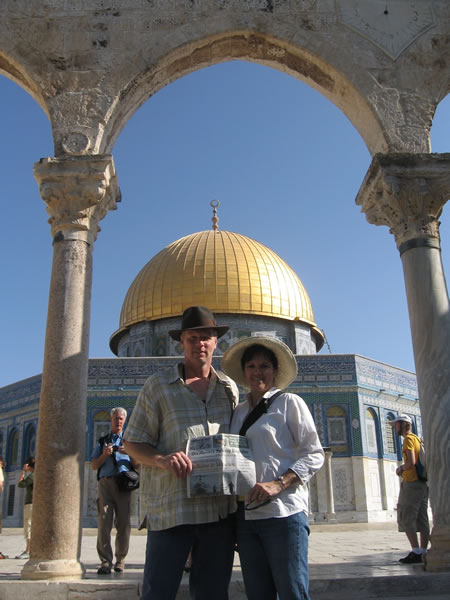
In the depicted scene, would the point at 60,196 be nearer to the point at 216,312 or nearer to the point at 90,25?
the point at 90,25

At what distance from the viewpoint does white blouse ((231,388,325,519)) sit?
249 cm

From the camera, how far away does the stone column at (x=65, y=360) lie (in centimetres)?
435

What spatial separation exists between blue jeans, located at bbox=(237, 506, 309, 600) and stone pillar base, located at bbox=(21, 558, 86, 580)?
223 centimetres

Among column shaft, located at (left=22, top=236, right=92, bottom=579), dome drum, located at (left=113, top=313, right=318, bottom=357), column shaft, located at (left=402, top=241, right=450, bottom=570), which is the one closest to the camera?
column shaft, located at (left=22, top=236, right=92, bottom=579)

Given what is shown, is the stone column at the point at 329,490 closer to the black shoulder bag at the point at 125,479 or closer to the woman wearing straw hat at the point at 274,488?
the black shoulder bag at the point at 125,479

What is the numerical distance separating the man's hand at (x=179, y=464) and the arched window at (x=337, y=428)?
61.9ft

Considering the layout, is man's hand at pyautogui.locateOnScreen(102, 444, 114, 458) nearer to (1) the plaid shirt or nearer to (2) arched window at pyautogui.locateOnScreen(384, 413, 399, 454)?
(1) the plaid shirt

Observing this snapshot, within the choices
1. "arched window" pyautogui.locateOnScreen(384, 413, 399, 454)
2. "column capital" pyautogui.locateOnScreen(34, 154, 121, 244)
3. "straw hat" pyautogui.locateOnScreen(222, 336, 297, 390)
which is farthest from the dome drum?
"straw hat" pyautogui.locateOnScreen(222, 336, 297, 390)

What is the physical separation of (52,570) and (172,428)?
87.7 inches

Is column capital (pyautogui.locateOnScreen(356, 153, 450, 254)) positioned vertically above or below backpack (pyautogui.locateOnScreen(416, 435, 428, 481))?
above

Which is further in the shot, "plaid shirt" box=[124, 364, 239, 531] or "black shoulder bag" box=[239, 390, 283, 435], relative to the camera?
"black shoulder bag" box=[239, 390, 283, 435]

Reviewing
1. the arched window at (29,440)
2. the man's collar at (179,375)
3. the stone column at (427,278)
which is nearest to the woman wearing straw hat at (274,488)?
the man's collar at (179,375)

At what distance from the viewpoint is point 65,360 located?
187 inches

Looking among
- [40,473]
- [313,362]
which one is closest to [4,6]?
[40,473]
